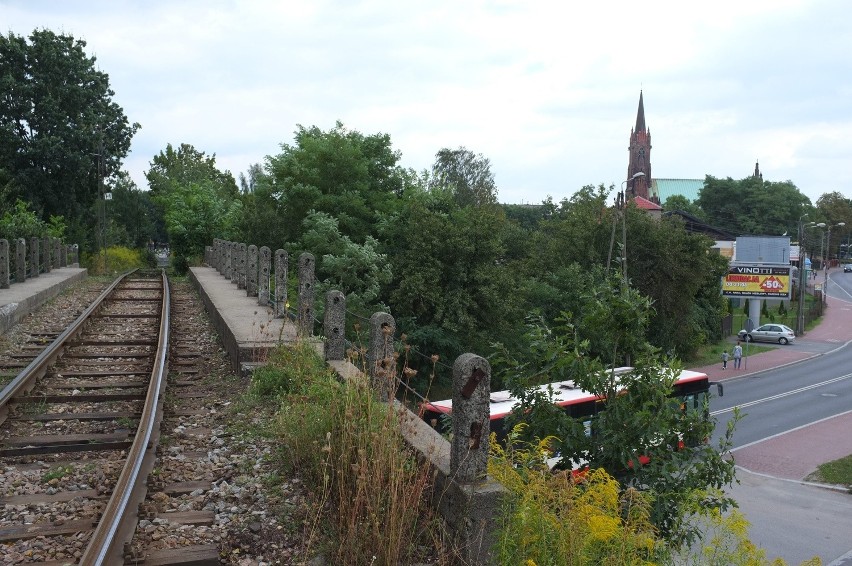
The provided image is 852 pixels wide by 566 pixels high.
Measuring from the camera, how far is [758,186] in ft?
309

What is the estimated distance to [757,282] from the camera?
5025cm

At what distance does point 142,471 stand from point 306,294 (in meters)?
4.77

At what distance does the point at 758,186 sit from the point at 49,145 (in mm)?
84196

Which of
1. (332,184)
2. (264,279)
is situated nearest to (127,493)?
(264,279)

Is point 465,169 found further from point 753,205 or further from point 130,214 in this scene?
point 753,205

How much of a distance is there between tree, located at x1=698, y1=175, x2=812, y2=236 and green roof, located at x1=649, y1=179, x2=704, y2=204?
20.9 meters

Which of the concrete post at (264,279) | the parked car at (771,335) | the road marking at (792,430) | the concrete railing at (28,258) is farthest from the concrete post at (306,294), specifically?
the parked car at (771,335)

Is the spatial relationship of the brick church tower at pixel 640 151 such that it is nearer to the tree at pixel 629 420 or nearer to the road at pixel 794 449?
the road at pixel 794 449

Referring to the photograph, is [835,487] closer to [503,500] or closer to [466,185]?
[503,500]

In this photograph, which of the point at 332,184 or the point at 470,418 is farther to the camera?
the point at 332,184

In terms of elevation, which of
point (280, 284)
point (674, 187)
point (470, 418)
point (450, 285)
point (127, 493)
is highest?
point (674, 187)

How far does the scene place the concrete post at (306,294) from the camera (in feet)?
31.0

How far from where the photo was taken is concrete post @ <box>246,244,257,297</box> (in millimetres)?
16156

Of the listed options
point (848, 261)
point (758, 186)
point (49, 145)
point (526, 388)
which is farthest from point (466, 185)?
point (848, 261)
